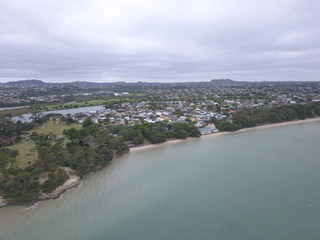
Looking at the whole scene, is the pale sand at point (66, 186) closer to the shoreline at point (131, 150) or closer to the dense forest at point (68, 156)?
the shoreline at point (131, 150)

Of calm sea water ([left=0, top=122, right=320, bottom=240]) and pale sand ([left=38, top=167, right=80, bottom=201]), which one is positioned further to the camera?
pale sand ([left=38, top=167, right=80, bottom=201])

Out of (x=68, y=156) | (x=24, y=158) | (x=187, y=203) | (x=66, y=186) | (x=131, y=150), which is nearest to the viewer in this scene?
(x=187, y=203)

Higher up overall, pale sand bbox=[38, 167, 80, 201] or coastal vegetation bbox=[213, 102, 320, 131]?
coastal vegetation bbox=[213, 102, 320, 131]

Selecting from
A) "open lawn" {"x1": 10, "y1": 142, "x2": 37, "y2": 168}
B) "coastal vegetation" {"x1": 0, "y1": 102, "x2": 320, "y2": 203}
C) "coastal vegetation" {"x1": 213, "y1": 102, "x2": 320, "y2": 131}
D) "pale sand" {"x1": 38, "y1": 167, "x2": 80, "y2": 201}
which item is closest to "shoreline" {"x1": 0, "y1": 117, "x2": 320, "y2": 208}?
"pale sand" {"x1": 38, "y1": 167, "x2": 80, "y2": 201}

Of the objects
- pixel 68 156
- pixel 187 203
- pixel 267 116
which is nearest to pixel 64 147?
pixel 68 156

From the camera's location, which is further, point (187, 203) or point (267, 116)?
point (267, 116)

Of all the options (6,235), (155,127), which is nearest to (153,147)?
(155,127)

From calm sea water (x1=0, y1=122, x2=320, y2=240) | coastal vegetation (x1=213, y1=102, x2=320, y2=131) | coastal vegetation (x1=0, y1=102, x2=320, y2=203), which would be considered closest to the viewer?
calm sea water (x1=0, y1=122, x2=320, y2=240)

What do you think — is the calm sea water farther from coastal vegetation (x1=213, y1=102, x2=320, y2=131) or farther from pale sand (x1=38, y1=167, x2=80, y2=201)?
coastal vegetation (x1=213, y1=102, x2=320, y2=131)

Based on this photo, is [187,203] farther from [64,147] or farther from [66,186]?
[64,147]
